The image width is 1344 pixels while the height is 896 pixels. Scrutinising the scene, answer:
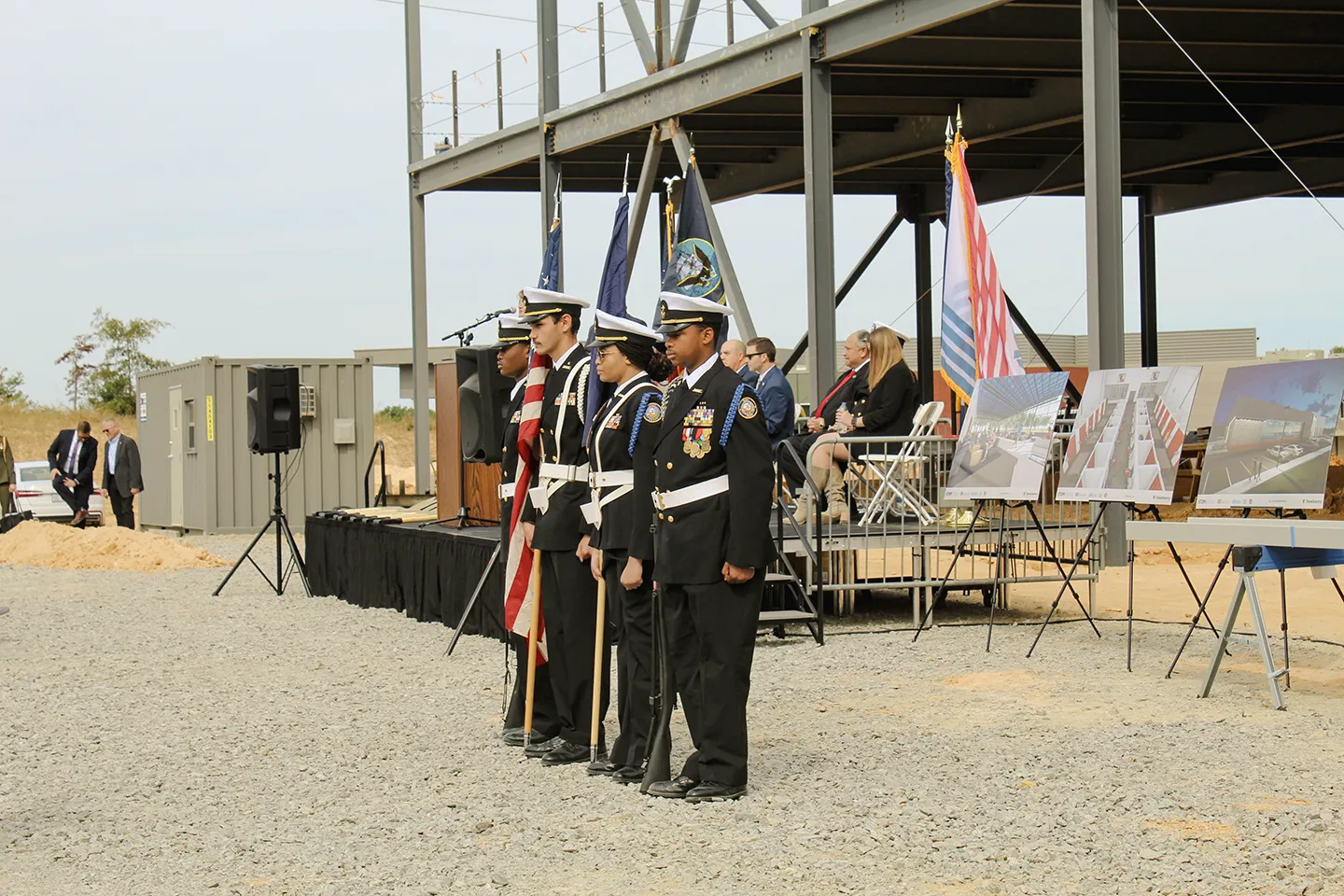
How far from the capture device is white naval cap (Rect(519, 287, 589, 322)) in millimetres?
6594

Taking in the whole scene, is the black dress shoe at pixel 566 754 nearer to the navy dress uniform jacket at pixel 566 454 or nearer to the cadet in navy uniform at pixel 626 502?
the cadet in navy uniform at pixel 626 502

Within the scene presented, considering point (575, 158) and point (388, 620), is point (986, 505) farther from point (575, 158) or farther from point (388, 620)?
point (575, 158)

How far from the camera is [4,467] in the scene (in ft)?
70.6

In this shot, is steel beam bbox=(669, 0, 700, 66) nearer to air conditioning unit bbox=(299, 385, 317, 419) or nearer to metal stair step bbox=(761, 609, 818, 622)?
metal stair step bbox=(761, 609, 818, 622)

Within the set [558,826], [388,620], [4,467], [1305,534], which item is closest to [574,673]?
[558,826]

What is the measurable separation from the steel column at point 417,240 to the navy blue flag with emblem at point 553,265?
1260 centimetres

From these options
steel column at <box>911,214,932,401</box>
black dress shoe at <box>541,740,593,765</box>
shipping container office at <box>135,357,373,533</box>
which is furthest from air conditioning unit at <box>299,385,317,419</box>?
black dress shoe at <box>541,740,593,765</box>

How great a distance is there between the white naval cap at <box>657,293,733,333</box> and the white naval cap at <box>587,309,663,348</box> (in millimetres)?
339

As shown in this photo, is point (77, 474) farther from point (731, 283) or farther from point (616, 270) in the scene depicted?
point (616, 270)

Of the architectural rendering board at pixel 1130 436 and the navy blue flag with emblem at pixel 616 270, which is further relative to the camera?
the architectural rendering board at pixel 1130 436

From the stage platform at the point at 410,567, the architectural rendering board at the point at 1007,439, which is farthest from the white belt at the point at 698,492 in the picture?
the stage platform at the point at 410,567

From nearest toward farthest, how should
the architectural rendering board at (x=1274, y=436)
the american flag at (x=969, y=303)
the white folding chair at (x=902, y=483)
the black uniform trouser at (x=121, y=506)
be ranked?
the architectural rendering board at (x=1274, y=436) < the white folding chair at (x=902, y=483) < the american flag at (x=969, y=303) < the black uniform trouser at (x=121, y=506)

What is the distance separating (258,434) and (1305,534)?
32.1ft

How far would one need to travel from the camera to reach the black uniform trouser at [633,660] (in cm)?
605
